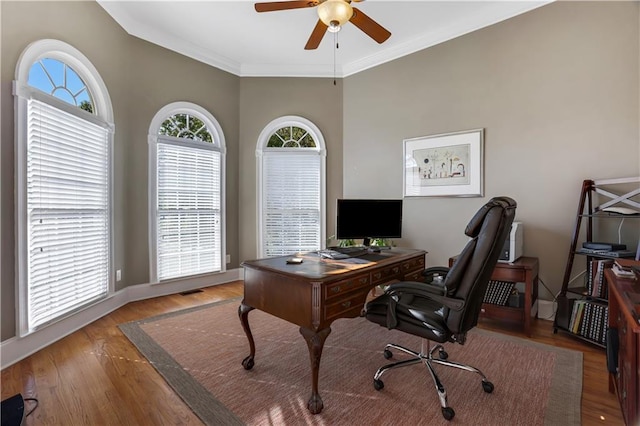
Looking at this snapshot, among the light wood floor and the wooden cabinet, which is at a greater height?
the wooden cabinet

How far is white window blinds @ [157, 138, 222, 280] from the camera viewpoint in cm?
397

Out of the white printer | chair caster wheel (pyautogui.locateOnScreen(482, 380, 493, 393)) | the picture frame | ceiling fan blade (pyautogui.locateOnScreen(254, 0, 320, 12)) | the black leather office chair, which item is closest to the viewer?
the black leather office chair

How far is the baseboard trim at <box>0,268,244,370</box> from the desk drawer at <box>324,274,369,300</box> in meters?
2.46

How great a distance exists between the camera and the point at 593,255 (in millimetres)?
2551

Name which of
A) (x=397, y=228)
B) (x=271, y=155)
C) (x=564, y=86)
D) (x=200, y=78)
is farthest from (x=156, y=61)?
(x=564, y=86)

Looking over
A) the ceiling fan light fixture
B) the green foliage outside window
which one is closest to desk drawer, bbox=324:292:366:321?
the ceiling fan light fixture

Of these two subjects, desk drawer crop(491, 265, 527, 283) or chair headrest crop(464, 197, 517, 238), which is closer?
chair headrest crop(464, 197, 517, 238)

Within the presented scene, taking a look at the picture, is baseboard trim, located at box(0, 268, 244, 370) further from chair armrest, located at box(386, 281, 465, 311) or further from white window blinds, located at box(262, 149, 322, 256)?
chair armrest, located at box(386, 281, 465, 311)

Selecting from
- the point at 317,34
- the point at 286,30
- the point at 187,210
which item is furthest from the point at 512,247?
the point at 187,210

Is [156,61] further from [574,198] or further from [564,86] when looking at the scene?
[574,198]

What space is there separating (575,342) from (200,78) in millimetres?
5200

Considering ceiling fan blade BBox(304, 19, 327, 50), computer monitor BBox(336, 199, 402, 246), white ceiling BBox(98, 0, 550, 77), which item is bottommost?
computer monitor BBox(336, 199, 402, 246)

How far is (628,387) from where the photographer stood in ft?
4.52

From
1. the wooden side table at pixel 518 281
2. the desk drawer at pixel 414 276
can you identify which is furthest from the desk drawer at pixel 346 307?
the wooden side table at pixel 518 281
